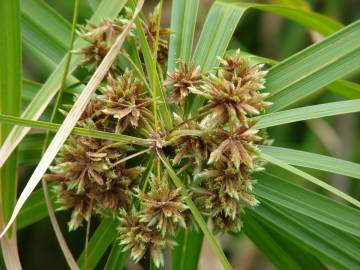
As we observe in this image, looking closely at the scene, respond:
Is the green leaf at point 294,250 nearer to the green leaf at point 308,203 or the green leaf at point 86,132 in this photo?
the green leaf at point 308,203

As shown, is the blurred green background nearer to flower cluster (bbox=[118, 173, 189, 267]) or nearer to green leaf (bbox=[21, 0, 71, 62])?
green leaf (bbox=[21, 0, 71, 62])

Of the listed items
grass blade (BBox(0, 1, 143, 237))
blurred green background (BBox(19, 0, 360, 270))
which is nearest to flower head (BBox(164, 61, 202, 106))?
grass blade (BBox(0, 1, 143, 237))

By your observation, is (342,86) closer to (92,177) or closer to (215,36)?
(215,36)

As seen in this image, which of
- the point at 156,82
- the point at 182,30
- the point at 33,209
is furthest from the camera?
the point at 33,209

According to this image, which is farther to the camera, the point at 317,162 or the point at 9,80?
the point at 9,80

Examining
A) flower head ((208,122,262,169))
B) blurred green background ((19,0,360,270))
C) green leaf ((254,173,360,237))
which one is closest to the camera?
flower head ((208,122,262,169))

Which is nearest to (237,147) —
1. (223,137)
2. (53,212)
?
(223,137)

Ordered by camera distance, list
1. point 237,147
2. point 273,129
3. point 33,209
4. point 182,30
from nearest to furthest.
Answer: point 237,147 < point 182,30 < point 33,209 < point 273,129
